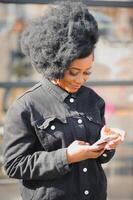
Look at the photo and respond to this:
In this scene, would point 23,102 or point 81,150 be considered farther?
point 23,102

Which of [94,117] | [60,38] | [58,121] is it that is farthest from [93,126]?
[60,38]

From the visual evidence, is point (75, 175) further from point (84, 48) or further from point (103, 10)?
point (103, 10)

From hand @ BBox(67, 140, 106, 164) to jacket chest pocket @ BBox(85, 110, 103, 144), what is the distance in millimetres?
110

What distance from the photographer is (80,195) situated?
1872 mm

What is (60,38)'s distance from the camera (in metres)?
1.74

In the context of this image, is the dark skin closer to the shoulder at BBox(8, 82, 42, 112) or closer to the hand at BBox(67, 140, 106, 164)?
the hand at BBox(67, 140, 106, 164)

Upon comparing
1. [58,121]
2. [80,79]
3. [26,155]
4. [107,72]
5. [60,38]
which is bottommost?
[107,72]

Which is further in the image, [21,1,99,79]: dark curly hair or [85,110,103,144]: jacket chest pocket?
[85,110,103,144]: jacket chest pocket

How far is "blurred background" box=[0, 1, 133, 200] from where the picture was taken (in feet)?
10.7

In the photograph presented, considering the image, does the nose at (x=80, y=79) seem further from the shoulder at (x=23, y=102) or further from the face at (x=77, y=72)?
the shoulder at (x=23, y=102)

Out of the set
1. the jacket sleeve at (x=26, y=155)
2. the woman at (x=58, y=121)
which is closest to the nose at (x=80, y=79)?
the woman at (x=58, y=121)

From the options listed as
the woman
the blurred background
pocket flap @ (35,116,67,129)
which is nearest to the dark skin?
the woman

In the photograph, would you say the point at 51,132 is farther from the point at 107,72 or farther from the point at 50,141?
the point at 107,72

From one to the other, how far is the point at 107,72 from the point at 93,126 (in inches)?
63.3
